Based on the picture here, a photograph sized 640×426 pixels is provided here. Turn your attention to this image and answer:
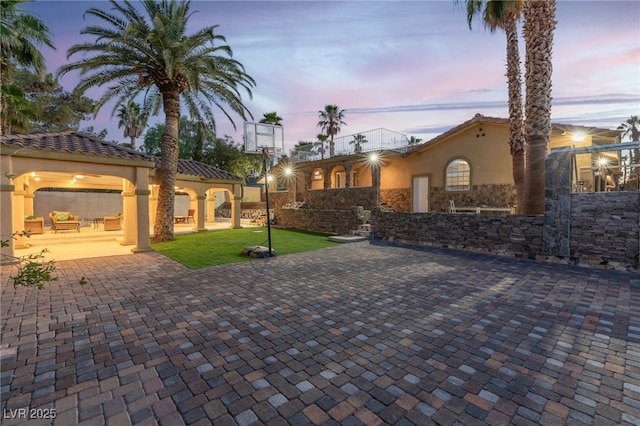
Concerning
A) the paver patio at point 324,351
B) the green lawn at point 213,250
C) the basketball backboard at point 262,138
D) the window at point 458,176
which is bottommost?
the paver patio at point 324,351

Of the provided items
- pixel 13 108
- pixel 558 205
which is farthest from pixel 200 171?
pixel 558 205

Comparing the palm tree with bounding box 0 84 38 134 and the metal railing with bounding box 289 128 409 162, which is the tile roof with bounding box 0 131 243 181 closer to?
the palm tree with bounding box 0 84 38 134

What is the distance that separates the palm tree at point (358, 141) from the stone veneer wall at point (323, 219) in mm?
5218

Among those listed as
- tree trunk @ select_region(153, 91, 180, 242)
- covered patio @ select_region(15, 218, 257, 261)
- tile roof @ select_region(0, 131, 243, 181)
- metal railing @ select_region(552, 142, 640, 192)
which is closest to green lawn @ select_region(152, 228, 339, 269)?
tree trunk @ select_region(153, 91, 180, 242)

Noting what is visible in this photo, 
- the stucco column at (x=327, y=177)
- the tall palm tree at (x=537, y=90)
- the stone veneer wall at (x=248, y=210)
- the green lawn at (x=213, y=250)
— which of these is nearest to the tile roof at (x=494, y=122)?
the tall palm tree at (x=537, y=90)

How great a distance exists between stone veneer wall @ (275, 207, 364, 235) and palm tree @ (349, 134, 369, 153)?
522 centimetres

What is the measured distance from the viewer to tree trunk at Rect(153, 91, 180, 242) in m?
13.3

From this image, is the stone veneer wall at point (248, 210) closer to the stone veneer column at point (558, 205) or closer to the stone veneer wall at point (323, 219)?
the stone veneer wall at point (323, 219)

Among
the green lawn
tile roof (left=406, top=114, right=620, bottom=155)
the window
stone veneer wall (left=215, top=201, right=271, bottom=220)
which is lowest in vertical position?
the green lawn

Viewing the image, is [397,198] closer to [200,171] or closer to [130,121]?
[200,171]

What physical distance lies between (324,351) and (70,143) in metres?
11.6

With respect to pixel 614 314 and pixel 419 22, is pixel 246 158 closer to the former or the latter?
pixel 419 22

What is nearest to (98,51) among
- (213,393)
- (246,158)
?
(213,393)

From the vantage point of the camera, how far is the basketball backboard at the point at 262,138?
11.0 metres
